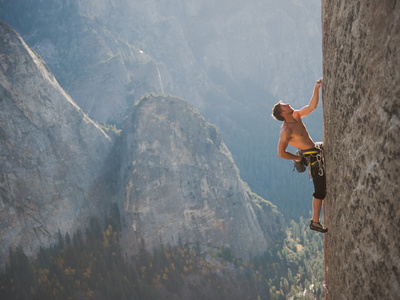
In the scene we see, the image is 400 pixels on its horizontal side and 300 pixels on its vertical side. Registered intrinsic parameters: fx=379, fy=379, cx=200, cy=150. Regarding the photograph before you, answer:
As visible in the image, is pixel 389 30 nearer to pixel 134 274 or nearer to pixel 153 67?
pixel 134 274

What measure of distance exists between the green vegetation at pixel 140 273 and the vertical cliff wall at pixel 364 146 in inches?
2516

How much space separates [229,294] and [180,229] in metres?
15.8

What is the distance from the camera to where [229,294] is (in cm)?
7256

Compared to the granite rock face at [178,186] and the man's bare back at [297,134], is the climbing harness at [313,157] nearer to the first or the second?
the man's bare back at [297,134]

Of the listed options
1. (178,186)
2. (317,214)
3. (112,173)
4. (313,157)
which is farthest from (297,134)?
(112,173)

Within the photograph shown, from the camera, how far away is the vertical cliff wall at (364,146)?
3.78m

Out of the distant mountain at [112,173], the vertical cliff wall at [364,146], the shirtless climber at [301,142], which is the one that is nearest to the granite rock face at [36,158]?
the distant mountain at [112,173]

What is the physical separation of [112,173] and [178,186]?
48.2 feet

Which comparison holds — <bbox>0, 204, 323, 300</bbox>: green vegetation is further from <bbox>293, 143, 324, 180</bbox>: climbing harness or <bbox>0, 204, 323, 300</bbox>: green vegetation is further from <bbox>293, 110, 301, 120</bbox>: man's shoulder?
<bbox>293, 143, 324, 180</bbox>: climbing harness

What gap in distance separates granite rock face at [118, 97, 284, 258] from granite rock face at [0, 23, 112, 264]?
915cm

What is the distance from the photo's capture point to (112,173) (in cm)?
8225

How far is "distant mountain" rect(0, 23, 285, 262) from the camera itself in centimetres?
6319

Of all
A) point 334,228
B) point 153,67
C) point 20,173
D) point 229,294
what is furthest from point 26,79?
point 153,67

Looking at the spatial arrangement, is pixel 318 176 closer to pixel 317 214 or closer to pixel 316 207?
pixel 316 207
